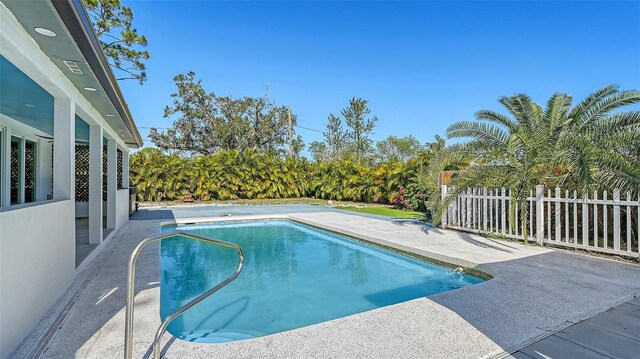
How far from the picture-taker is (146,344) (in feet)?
9.45

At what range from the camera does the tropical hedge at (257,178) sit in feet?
59.1

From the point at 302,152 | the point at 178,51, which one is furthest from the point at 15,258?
the point at 302,152

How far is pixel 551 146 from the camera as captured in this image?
291 inches

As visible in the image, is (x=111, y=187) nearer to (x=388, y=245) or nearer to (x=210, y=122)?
(x=388, y=245)

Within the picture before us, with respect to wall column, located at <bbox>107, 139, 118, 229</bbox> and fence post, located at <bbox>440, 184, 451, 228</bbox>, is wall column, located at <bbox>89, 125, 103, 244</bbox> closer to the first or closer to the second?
wall column, located at <bbox>107, 139, 118, 229</bbox>

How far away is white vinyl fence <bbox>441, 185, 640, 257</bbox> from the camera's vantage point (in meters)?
5.90

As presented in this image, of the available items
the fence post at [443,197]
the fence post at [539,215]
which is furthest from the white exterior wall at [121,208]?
the fence post at [539,215]

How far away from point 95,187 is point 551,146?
10.1 m

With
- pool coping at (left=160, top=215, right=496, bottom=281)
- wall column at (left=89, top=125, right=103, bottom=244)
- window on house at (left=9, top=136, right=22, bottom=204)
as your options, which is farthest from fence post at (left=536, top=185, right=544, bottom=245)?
window on house at (left=9, top=136, right=22, bottom=204)

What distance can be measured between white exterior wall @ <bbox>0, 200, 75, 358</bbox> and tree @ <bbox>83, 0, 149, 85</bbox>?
55.6ft

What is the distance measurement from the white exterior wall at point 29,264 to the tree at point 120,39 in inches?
A: 667

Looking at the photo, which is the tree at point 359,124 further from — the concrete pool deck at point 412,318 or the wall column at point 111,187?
the concrete pool deck at point 412,318

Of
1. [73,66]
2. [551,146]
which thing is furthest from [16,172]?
[551,146]

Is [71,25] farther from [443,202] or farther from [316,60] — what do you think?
[316,60]
